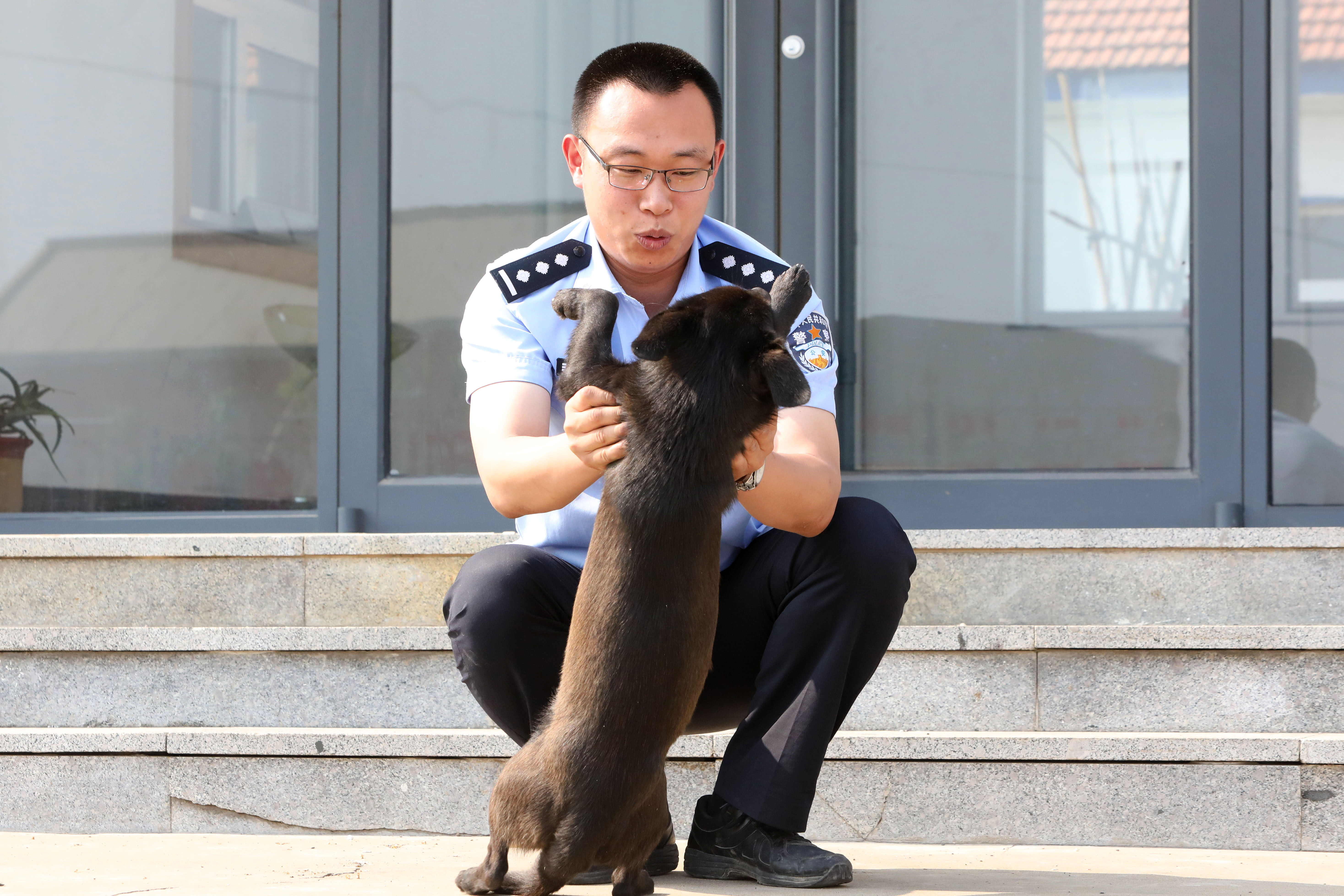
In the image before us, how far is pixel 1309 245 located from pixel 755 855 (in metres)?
2.85

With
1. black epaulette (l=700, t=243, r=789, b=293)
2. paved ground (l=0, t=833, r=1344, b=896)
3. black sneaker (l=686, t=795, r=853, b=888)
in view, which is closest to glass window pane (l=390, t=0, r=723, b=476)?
paved ground (l=0, t=833, r=1344, b=896)

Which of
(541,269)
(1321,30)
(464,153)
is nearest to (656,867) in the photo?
(541,269)

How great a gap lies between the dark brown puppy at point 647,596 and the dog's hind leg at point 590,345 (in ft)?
0.08

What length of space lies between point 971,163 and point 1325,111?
110 cm

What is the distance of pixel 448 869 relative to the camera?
2.31 meters

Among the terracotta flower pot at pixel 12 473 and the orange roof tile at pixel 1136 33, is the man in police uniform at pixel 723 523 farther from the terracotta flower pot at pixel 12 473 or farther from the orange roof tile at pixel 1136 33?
the terracotta flower pot at pixel 12 473

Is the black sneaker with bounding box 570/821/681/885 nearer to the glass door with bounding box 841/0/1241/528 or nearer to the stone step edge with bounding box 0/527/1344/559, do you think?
the stone step edge with bounding box 0/527/1344/559

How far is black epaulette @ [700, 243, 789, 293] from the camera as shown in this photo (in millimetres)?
2375

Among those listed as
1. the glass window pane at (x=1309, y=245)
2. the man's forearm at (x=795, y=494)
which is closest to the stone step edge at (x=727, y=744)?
the man's forearm at (x=795, y=494)

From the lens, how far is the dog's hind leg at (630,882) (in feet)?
6.40

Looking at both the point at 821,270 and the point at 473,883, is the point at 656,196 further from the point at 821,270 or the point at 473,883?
the point at 821,270

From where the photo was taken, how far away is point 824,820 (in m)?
2.62

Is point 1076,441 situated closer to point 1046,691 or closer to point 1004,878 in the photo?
point 1046,691

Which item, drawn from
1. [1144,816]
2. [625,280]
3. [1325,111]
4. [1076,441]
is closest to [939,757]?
[1144,816]
